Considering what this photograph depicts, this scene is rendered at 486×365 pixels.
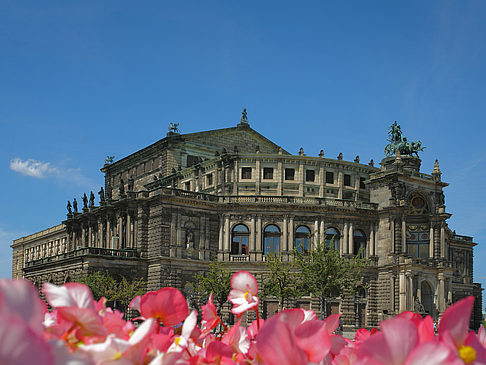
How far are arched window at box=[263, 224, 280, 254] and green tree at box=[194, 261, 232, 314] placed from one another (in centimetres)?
539

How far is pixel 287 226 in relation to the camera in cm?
6225

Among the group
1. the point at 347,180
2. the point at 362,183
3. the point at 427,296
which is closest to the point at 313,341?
the point at 427,296

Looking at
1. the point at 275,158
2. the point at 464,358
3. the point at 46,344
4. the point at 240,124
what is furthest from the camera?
the point at 240,124

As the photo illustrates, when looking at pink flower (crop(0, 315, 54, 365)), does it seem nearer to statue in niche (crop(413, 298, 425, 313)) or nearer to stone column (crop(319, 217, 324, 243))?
statue in niche (crop(413, 298, 425, 313))

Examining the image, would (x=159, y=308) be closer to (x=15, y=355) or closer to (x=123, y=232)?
(x=15, y=355)

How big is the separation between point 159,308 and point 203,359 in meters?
0.40

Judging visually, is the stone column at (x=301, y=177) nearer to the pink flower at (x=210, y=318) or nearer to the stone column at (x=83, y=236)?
the stone column at (x=83, y=236)

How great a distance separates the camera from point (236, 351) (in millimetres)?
4035

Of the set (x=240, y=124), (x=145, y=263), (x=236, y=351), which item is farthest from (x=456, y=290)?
(x=236, y=351)

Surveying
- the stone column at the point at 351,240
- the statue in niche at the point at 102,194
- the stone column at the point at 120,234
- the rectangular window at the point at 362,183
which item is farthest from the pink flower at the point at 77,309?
the statue in niche at the point at 102,194

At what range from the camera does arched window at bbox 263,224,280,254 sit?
62.2m

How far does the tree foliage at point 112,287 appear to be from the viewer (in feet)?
177

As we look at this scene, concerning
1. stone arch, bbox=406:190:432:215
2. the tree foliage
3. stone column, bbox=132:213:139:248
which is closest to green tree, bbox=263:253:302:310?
the tree foliage

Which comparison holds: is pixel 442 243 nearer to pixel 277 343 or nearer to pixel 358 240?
pixel 358 240
